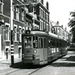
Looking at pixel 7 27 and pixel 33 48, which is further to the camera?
pixel 7 27

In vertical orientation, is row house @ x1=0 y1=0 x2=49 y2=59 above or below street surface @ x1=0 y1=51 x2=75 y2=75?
above

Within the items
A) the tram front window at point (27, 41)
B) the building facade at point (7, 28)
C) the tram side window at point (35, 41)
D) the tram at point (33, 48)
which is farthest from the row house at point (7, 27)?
the tram side window at point (35, 41)

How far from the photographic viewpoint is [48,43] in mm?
20344

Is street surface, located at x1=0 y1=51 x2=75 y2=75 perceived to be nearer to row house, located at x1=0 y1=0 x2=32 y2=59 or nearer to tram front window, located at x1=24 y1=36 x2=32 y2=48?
tram front window, located at x1=24 y1=36 x2=32 y2=48

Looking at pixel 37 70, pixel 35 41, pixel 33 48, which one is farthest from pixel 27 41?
pixel 37 70

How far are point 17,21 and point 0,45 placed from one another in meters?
6.98

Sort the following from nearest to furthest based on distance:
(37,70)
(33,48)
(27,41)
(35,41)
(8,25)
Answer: (37,70) → (33,48) → (35,41) → (27,41) → (8,25)

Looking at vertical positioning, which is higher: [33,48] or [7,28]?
[7,28]

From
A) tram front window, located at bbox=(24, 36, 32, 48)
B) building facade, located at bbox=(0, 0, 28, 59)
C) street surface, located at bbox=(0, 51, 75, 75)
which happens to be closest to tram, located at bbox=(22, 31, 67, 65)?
tram front window, located at bbox=(24, 36, 32, 48)

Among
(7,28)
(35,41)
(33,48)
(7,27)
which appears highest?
(7,27)

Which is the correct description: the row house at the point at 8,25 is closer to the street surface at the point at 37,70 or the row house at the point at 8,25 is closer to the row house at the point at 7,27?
the row house at the point at 7,27

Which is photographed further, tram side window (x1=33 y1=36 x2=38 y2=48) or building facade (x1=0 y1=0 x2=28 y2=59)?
building facade (x1=0 y1=0 x2=28 y2=59)

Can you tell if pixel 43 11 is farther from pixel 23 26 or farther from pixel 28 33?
pixel 28 33

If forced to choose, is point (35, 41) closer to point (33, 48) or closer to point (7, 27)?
point (33, 48)
